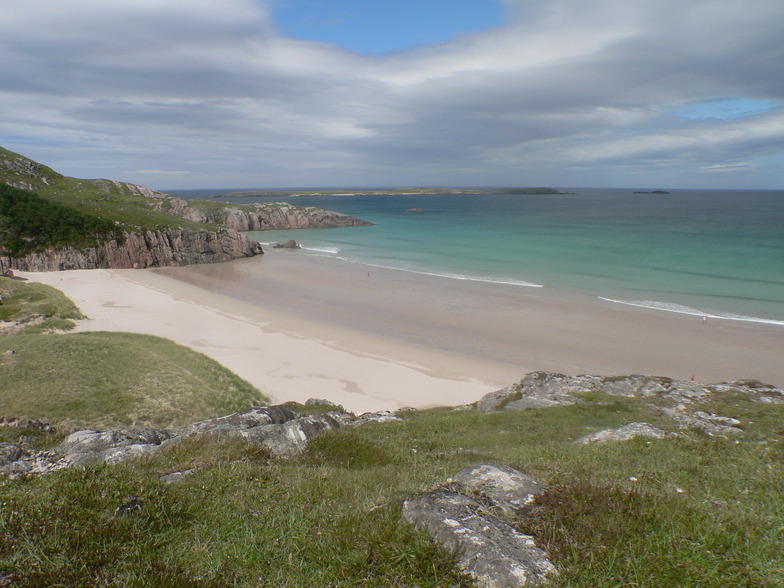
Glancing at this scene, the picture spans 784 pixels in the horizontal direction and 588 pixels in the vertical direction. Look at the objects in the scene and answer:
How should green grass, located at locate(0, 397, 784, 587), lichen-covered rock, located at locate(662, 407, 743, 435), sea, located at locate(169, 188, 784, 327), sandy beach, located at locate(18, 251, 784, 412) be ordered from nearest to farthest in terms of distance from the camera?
green grass, located at locate(0, 397, 784, 587), lichen-covered rock, located at locate(662, 407, 743, 435), sandy beach, located at locate(18, 251, 784, 412), sea, located at locate(169, 188, 784, 327)

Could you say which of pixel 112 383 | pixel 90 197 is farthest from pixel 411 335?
pixel 90 197

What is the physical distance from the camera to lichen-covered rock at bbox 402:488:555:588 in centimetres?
424

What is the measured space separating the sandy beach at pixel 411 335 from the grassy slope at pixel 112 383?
2.74 m

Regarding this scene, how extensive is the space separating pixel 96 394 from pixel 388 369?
14.3m

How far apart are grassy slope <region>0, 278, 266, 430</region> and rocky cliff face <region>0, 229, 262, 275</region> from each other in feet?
116

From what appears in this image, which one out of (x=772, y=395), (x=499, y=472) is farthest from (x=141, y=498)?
(x=772, y=395)

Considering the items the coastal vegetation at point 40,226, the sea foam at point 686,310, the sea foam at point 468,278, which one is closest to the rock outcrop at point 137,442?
the sea foam at point 686,310

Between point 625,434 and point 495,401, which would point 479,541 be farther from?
point 495,401

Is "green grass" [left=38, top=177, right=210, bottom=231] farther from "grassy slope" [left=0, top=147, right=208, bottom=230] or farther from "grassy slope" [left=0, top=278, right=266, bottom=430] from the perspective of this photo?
"grassy slope" [left=0, top=278, right=266, bottom=430]

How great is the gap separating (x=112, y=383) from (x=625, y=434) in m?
19.1

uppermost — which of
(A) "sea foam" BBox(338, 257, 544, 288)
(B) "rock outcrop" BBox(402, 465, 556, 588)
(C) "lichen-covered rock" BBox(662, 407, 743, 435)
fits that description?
(B) "rock outcrop" BBox(402, 465, 556, 588)

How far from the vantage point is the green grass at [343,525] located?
4223mm

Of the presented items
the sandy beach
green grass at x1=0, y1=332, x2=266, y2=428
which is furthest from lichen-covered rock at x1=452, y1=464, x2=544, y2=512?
the sandy beach

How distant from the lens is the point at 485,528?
4867 mm
